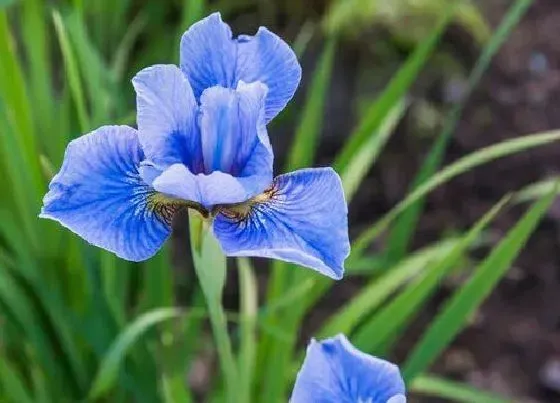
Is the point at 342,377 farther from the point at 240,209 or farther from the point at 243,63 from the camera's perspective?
the point at 243,63

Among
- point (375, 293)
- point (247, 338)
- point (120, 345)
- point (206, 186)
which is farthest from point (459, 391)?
point (206, 186)

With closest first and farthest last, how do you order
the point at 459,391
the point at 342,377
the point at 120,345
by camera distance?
1. the point at 342,377
2. the point at 120,345
3. the point at 459,391

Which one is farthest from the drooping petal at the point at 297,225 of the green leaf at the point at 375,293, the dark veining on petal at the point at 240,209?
the green leaf at the point at 375,293

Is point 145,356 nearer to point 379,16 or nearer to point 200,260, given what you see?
point 200,260

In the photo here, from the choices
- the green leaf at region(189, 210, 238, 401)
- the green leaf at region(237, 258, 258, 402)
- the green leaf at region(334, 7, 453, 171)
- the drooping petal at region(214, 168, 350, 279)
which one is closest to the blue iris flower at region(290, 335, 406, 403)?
the drooping petal at region(214, 168, 350, 279)

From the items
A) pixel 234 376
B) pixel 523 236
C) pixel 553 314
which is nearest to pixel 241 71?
pixel 234 376

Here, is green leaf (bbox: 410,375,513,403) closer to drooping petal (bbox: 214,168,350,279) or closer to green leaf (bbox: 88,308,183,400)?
green leaf (bbox: 88,308,183,400)

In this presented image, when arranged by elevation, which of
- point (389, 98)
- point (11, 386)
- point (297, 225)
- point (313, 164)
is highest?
point (297, 225)
